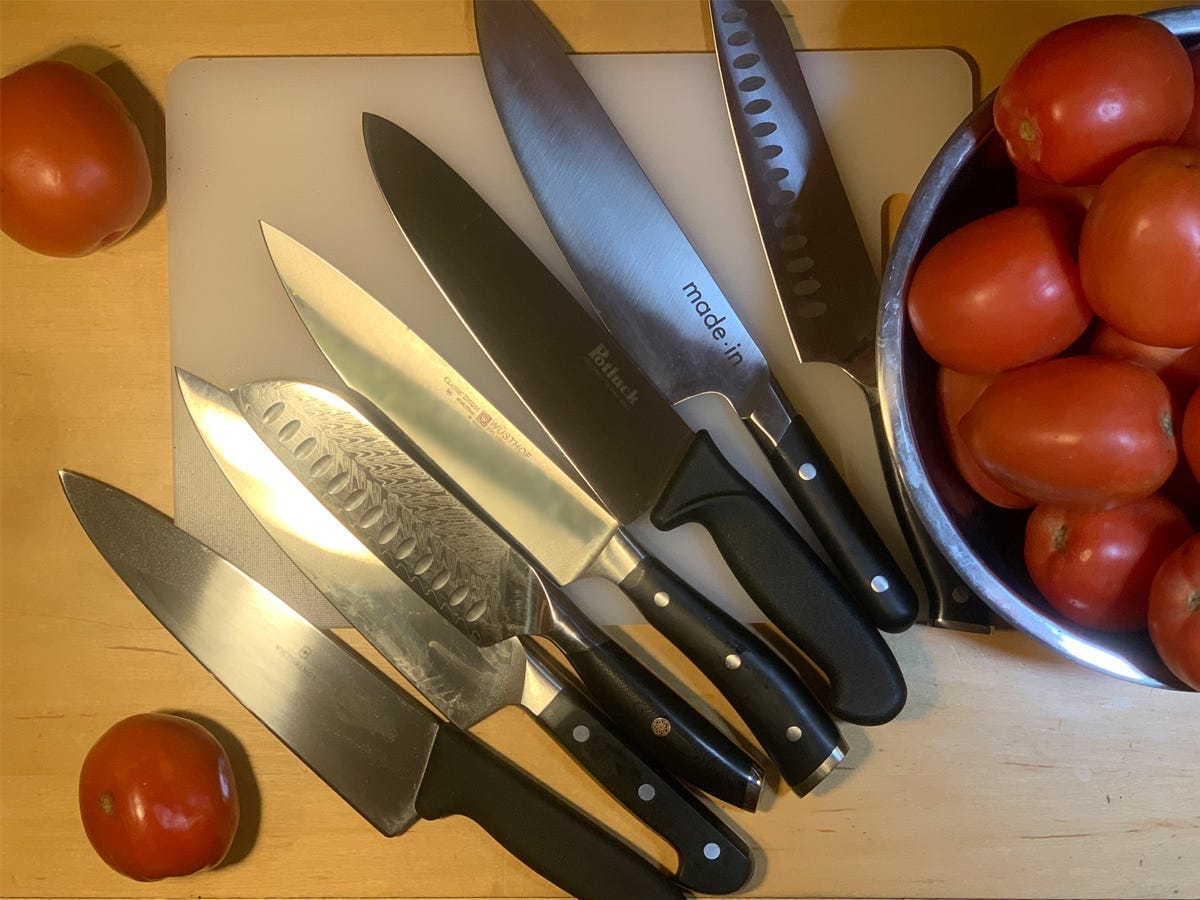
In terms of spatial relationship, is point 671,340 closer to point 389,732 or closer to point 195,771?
point 389,732

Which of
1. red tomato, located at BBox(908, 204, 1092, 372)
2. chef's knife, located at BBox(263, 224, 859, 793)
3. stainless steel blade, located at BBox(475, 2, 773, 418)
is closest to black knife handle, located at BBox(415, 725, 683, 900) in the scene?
chef's knife, located at BBox(263, 224, 859, 793)

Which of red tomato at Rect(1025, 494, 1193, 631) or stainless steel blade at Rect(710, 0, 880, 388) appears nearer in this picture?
red tomato at Rect(1025, 494, 1193, 631)

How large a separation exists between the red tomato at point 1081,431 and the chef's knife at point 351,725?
42 cm

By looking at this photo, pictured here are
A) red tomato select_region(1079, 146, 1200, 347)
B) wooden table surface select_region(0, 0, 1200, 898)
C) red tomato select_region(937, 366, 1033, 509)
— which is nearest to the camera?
red tomato select_region(1079, 146, 1200, 347)

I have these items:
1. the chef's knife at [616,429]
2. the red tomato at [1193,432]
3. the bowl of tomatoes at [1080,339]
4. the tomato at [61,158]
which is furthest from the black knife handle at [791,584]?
the tomato at [61,158]

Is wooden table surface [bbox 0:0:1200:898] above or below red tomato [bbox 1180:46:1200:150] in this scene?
below

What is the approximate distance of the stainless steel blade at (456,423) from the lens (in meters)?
0.76

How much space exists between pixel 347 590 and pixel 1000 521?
1.67 feet

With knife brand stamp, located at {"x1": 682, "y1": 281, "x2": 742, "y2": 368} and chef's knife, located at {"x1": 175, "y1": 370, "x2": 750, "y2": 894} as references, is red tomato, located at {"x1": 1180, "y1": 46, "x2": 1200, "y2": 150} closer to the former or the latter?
knife brand stamp, located at {"x1": 682, "y1": 281, "x2": 742, "y2": 368}

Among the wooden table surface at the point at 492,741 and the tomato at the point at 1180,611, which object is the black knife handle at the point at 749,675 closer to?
the wooden table surface at the point at 492,741

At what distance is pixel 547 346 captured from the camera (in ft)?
2.48

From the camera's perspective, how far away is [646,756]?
76cm

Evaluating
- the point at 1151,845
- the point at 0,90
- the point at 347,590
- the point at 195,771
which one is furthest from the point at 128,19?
the point at 1151,845

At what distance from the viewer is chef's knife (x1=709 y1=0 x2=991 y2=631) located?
2.52 ft
